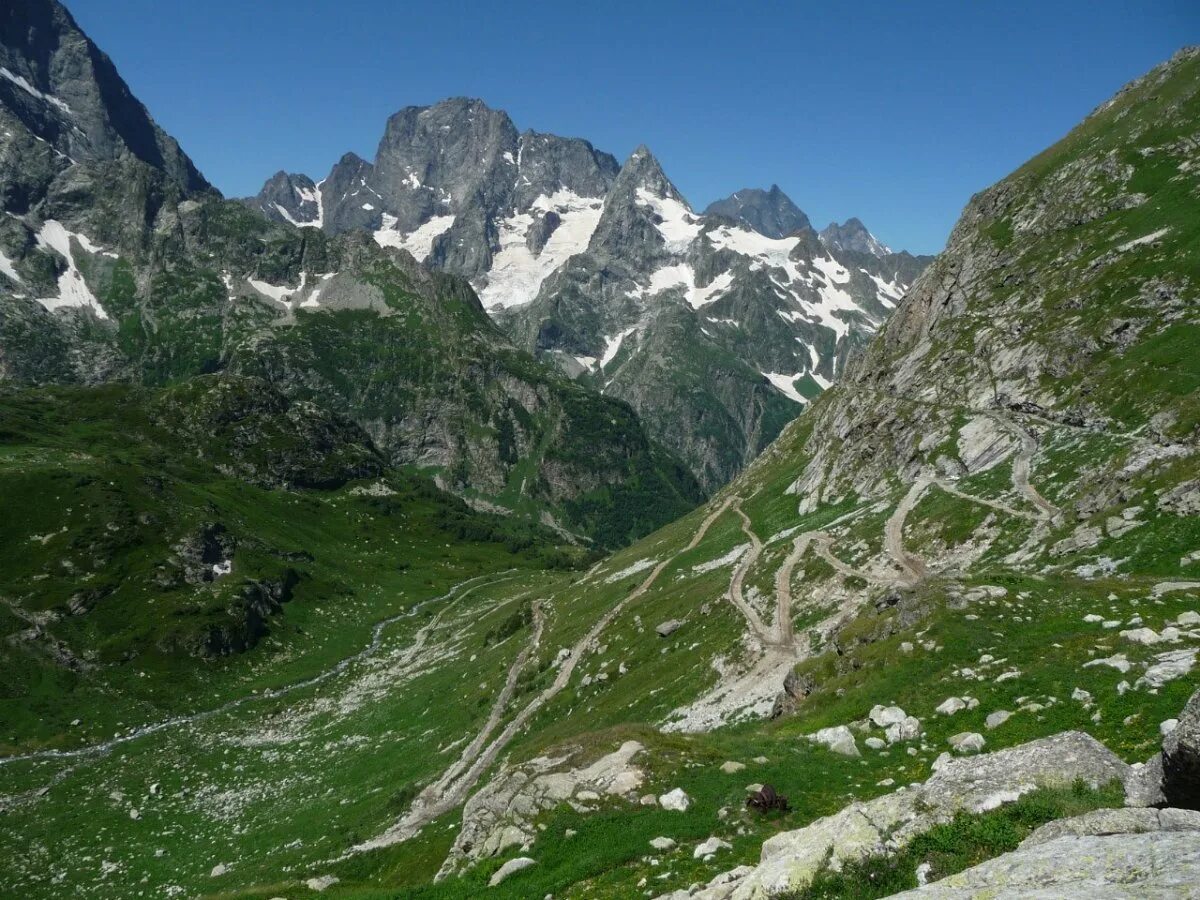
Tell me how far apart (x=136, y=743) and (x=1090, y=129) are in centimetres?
20596

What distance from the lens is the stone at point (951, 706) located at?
1065 inches

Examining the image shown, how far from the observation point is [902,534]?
7044 centimetres

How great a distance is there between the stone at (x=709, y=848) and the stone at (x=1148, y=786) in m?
10.8

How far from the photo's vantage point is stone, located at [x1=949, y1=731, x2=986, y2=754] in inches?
934

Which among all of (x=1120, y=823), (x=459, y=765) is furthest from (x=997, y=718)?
(x=459, y=765)

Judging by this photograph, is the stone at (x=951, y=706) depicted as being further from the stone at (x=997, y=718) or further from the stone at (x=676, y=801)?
the stone at (x=676, y=801)

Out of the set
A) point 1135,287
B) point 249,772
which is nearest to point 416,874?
point 249,772

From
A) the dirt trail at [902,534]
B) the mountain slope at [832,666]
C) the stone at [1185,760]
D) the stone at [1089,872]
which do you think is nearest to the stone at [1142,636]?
the mountain slope at [832,666]

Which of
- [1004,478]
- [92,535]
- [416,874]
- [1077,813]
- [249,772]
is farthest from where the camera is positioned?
[92,535]

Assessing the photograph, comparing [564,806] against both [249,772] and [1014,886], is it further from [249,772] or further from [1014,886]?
[249,772]

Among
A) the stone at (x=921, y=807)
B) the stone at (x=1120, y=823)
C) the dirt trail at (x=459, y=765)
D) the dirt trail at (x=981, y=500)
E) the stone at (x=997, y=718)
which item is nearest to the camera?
the stone at (x=1120, y=823)

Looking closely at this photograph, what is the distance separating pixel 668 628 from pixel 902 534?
25429mm

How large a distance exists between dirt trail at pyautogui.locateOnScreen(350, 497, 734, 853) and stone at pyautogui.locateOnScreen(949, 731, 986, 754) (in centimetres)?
4081

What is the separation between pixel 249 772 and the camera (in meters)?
87.9
